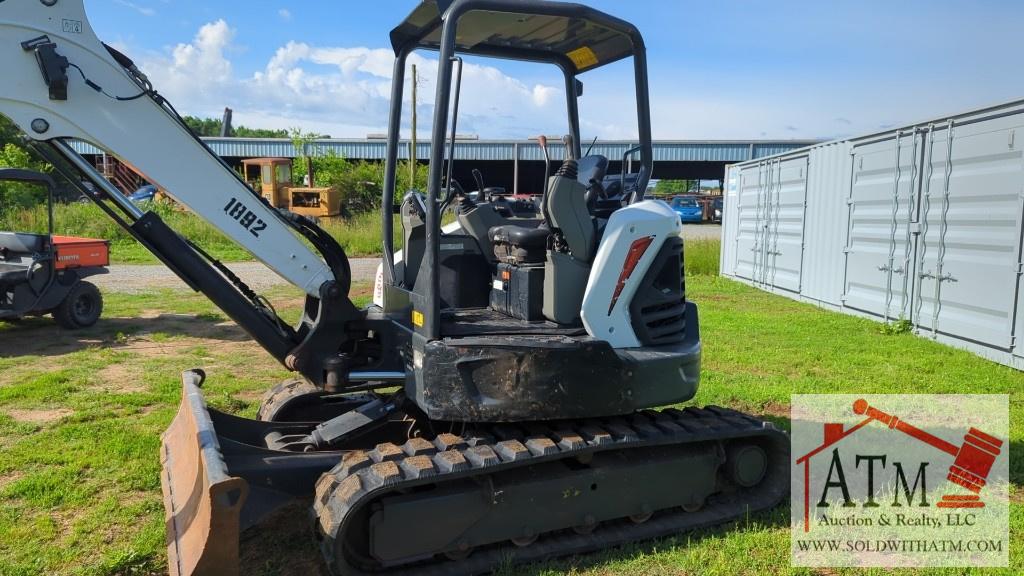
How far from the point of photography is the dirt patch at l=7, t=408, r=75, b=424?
568cm

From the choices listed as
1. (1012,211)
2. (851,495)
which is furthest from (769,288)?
(851,495)

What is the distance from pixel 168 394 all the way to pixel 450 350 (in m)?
4.04

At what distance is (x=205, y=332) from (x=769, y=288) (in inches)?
394

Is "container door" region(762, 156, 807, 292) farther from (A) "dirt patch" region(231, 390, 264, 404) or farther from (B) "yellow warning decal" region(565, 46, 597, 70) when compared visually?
(A) "dirt patch" region(231, 390, 264, 404)

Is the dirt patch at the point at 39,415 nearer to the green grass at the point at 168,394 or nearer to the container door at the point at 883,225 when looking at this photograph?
the green grass at the point at 168,394

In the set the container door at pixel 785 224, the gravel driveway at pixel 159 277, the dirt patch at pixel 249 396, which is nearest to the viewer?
the dirt patch at pixel 249 396

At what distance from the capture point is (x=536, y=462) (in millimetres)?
3609

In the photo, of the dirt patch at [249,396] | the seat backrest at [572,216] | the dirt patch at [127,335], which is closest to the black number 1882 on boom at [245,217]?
the seat backrest at [572,216]

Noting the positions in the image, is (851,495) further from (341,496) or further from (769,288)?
(769,288)

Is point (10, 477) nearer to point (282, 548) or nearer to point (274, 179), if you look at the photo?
point (282, 548)

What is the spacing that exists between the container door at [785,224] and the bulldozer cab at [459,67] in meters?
8.75

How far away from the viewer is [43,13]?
Result: 133 inches

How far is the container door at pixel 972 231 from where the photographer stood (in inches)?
303

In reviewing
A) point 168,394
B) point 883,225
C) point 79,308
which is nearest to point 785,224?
point 883,225
